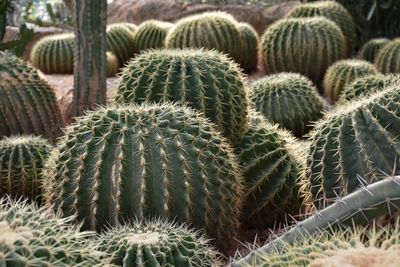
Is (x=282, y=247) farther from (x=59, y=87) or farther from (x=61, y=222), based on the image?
(x=59, y=87)

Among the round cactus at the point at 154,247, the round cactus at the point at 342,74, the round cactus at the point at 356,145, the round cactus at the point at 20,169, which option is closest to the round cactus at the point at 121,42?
the round cactus at the point at 342,74

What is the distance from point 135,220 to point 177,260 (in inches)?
16.1

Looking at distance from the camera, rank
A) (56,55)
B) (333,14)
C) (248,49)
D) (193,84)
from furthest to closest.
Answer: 1. (333,14)
2. (56,55)
3. (248,49)
4. (193,84)

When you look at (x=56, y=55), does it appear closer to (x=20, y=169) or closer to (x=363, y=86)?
(x=363, y=86)

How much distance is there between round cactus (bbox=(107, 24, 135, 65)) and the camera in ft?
24.3

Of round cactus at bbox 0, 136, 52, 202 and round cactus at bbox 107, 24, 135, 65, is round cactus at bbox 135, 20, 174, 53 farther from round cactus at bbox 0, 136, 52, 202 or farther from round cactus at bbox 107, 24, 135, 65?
round cactus at bbox 0, 136, 52, 202

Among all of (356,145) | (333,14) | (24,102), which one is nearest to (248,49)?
(333,14)

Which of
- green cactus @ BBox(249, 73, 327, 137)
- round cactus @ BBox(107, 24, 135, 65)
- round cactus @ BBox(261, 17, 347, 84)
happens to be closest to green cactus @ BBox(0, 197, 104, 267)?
green cactus @ BBox(249, 73, 327, 137)

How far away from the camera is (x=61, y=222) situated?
6.06 feet

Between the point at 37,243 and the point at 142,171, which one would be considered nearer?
the point at 37,243

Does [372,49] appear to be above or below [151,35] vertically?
below

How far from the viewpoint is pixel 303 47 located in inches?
252

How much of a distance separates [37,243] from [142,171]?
3.16 feet

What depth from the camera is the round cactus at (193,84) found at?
10.3 ft
